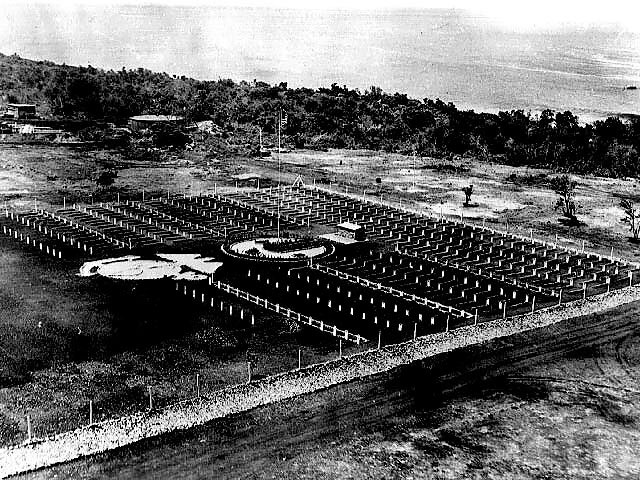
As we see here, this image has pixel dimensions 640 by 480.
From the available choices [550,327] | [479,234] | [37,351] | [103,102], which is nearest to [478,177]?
[479,234]

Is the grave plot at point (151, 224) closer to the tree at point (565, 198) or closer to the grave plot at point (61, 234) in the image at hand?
the grave plot at point (61, 234)

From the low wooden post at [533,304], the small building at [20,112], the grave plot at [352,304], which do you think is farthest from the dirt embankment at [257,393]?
the small building at [20,112]

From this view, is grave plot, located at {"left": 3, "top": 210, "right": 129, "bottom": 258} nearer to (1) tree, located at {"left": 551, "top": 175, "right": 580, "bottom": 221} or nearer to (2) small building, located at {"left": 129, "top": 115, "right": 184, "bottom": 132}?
(1) tree, located at {"left": 551, "top": 175, "right": 580, "bottom": 221}

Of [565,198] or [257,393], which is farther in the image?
[565,198]

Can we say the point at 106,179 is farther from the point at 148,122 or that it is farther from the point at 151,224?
the point at 148,122

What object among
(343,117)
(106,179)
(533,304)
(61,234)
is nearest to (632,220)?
(533,304)
